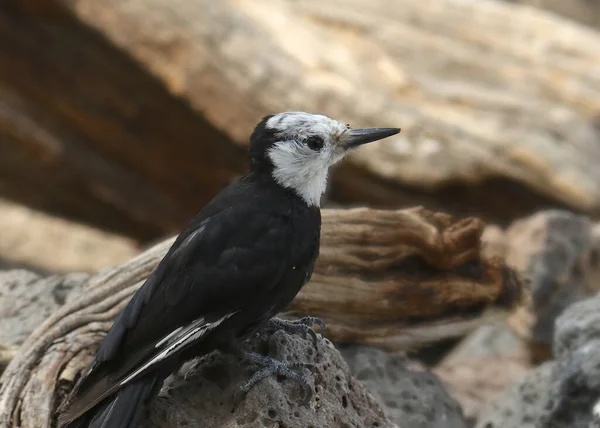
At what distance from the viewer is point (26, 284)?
2.98 meters

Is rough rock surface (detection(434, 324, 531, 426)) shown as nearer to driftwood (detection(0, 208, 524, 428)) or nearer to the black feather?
driftwood (detection(0, 208, 524, 428))

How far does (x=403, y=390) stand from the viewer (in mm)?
2938

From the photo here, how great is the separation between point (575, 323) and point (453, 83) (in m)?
2.46

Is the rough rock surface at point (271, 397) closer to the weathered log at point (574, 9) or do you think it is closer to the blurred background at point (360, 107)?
the blurred background at point (360, 107)

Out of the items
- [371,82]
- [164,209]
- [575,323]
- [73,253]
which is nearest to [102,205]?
[164,209]

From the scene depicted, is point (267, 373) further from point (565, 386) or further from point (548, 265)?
point (548, 265)

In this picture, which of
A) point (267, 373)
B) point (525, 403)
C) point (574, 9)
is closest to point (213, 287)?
point (267, 373)

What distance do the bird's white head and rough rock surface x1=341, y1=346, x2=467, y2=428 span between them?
869mm

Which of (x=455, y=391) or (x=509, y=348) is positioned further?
(x=509, y=348)

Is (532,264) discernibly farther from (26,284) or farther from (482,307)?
(26,284)

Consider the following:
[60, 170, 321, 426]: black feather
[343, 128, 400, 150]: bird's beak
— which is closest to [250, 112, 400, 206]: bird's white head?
[343, 128, 400, 150]: bird's beak

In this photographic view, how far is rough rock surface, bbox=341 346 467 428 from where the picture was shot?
9.43 ft

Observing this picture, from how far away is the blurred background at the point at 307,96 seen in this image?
4645 mm

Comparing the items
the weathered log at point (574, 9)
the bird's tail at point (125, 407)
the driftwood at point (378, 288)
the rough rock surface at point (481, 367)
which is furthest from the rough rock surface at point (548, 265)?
the weathered log at point (574, 9)
